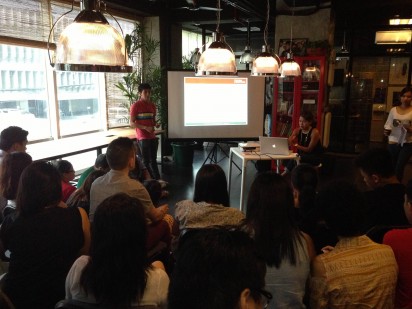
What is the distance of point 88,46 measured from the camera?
143cm

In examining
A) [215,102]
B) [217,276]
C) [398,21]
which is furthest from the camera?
[398,21]

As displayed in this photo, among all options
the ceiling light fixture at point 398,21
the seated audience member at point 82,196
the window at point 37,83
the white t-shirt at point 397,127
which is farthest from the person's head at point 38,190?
the ceiling light fixture at point 398,21

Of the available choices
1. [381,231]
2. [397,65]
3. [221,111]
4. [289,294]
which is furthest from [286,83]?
[289,294]

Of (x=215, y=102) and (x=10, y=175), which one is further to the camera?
(x=215, y=102)

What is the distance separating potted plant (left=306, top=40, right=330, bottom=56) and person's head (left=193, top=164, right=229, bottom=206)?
4821 mm

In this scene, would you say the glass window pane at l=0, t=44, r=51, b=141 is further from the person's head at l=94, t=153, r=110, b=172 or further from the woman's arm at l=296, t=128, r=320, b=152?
the woman's arm at l=296, t=128, r=320, b=152

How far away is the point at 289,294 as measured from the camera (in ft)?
5.20

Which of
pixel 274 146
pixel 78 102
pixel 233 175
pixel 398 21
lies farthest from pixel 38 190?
pixel 398 21

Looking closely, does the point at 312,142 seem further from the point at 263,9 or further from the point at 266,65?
the point at 263,9

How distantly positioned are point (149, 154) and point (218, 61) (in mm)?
3325

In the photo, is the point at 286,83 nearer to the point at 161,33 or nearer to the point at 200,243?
the point at 161,33

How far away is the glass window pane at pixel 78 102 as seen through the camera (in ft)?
17.6

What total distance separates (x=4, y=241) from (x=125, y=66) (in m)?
1.05

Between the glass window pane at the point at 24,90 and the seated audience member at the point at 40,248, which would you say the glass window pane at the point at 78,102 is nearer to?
the glass window pane at the point at 24,90
